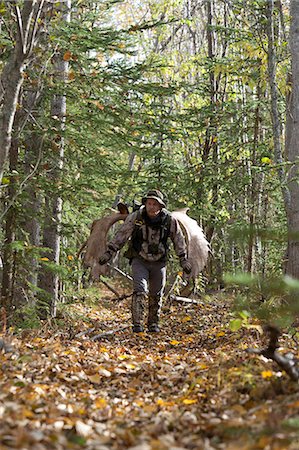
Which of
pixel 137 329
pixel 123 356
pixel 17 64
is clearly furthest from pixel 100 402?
pixel 137 329

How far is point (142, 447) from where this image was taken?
3582 mm

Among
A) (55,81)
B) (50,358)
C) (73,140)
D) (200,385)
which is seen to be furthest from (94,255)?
(200,385)

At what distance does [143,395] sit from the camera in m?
5.79

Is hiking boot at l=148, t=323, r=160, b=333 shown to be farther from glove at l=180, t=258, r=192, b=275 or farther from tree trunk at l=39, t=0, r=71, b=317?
tree trunk at l=39, t=0, r=71, b=317

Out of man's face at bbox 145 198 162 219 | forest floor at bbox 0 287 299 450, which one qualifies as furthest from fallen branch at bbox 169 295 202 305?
forest floor at bbox 0 287 299 450

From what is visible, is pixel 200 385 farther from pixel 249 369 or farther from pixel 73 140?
pixel 73 140

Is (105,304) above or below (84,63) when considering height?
below

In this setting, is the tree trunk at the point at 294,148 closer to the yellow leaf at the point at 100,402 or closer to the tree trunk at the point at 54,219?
the tree trunk at the point at 54,219

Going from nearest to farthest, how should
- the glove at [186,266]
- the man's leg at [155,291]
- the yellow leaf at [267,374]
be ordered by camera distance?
the yellow leaf at [267,374] → the glove at [186,266] → the man's leg at [155,291]

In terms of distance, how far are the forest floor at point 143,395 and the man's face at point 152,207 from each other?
2.37 meters

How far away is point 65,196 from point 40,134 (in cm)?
120

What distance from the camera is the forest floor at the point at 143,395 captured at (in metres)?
3.83

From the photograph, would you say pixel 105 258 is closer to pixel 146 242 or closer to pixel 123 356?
pixel 146 242

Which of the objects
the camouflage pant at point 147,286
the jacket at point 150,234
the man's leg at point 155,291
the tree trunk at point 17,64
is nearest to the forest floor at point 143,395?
the camouflage pant at point 147,286
